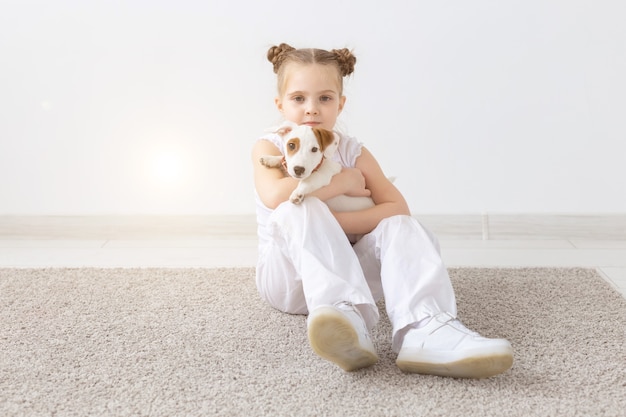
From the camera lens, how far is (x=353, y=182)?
144 centimetres

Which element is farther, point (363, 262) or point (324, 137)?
point (363, 262)

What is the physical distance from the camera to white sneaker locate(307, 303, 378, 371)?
1.09 m

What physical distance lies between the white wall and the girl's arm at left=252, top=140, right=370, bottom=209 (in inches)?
34.4

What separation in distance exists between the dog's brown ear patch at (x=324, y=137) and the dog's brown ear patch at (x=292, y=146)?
0.04 metres

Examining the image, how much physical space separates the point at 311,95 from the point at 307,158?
0.77 ft

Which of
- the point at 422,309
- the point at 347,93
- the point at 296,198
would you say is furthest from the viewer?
the point at 347,93

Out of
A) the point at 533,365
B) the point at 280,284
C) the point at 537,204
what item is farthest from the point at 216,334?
the point at 537,204

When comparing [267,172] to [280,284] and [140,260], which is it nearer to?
[280,284]

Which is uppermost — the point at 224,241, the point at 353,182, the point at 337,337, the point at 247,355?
the point at 353,182

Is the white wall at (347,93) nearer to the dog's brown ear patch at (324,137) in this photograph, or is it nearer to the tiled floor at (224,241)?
the tiled floor at (224,241)

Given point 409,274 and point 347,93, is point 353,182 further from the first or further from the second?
point 347,93

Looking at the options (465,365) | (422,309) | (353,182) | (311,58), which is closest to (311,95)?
(311,58)

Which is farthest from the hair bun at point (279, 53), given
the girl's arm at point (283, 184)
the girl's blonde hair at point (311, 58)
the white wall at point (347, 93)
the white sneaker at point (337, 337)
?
the white wall at point (347, 93)

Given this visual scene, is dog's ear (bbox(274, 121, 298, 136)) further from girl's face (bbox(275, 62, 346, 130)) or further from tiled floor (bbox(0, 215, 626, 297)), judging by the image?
tiled floor (bbox(0, 215, 626, 297))
